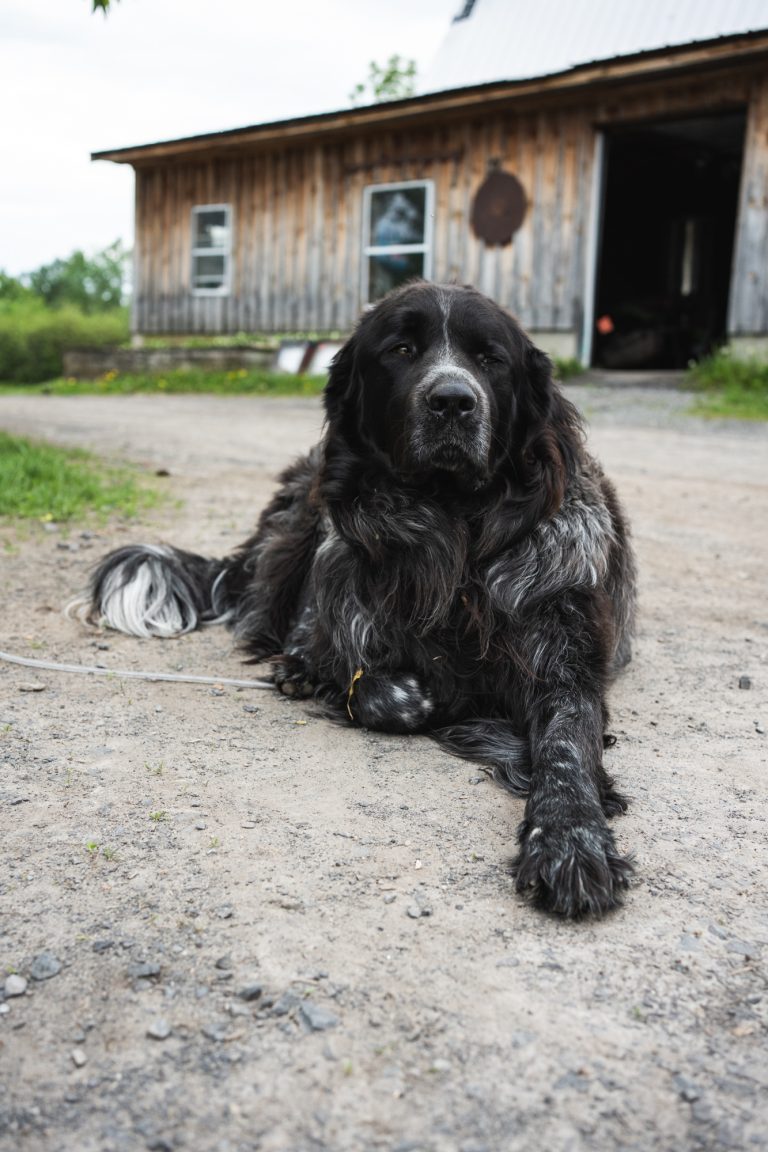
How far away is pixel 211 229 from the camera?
20.7 metres

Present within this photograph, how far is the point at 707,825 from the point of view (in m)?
2.73

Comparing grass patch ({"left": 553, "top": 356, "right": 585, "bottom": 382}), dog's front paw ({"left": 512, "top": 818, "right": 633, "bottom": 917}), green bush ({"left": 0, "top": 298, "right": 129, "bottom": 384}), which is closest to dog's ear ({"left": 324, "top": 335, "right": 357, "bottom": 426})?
dog's front paw ({"left": 512, "top": 818, "right": 633, "bottom": 917})

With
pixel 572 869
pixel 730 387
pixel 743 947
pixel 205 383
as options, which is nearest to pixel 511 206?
pixel 730 387

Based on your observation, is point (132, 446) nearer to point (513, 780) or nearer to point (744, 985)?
point (513, 780)

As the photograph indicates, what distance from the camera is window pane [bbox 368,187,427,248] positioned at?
1816 cm

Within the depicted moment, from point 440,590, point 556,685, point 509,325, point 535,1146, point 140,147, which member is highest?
point 140,147

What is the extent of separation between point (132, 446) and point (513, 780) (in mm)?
7568

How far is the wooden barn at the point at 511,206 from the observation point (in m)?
15.1

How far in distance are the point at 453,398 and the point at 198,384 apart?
A: 1484cm

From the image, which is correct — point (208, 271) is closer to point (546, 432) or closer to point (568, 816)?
point (546, 432)

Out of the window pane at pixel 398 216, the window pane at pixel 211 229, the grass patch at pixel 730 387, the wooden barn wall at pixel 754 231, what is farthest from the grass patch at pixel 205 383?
the window pane at pixel 211 229

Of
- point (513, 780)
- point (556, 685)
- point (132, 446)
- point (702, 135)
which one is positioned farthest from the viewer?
point (702, 135)

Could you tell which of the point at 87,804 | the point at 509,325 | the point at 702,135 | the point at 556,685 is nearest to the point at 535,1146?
the point at 87,804

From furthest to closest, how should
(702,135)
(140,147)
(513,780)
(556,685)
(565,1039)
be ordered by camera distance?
(140,147), (702,135), (556,685), (513,780), (565,1039)
